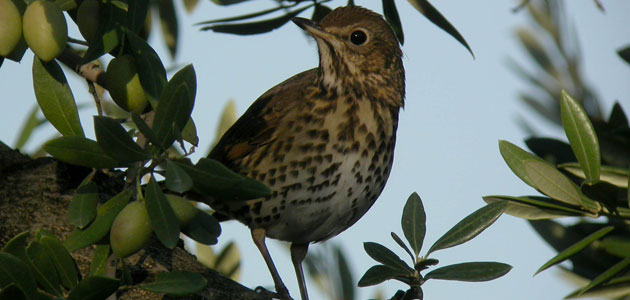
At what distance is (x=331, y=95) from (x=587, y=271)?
1.27 metres

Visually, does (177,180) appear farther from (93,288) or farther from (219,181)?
(93,288)

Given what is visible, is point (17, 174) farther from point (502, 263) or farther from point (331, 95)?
point (502, 263)

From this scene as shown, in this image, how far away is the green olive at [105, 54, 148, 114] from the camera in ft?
7.13

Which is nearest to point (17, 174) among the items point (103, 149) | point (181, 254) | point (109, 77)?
point (181, 254)

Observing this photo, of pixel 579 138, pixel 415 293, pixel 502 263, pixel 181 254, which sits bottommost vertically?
pixel 181 254

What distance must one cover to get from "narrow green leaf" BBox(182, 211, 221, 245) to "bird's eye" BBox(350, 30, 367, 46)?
78.6 inches

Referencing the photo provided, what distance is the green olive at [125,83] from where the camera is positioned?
2.17 metres

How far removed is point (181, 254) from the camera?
2895 mm

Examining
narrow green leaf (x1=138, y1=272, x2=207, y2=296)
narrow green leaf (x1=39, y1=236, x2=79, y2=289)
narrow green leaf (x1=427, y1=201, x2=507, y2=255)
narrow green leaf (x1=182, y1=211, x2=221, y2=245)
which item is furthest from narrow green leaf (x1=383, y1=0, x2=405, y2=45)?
narrow green leaf (x1=39, y1=236, x2=79, y2=289)

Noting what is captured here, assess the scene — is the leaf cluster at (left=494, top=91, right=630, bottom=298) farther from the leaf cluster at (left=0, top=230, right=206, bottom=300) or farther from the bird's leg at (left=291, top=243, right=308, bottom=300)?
the bird's leg at (left=291, top=243, right=308, bottom=300)

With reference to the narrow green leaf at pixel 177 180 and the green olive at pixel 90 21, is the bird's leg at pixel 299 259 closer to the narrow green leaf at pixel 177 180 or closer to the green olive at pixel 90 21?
the green olive at pixel 90 21

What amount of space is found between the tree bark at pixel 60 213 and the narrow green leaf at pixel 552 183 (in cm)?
93

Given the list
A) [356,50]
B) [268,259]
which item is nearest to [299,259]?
[268,259]

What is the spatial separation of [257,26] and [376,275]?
1.37 meters
